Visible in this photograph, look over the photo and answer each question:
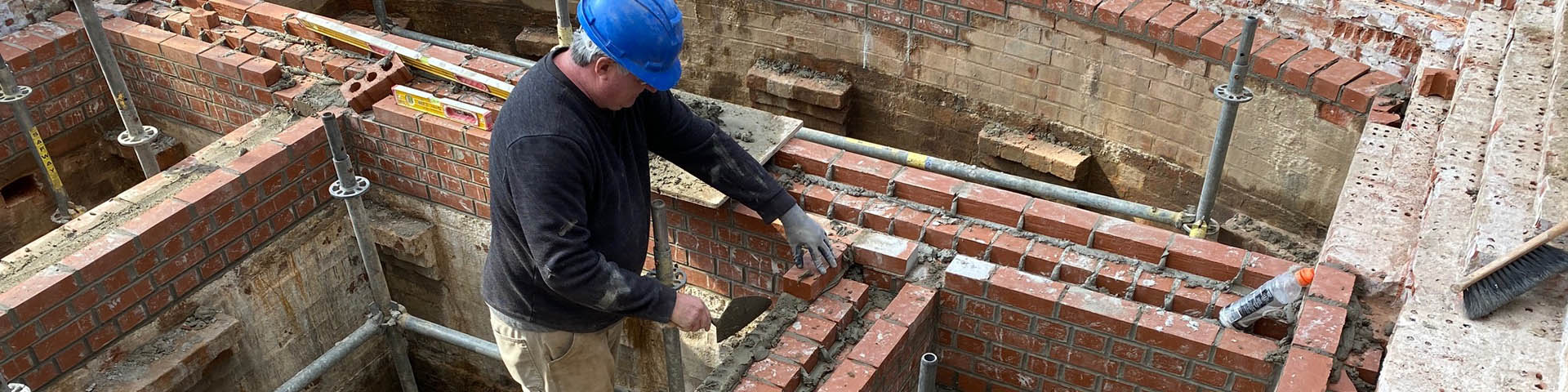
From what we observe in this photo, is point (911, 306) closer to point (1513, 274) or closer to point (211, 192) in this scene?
point (1513, 274)

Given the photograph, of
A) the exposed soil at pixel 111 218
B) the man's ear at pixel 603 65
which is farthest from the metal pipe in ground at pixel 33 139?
the man's ear at pixel 603 65

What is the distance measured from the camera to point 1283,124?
538 cm

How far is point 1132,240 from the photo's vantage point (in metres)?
3.90

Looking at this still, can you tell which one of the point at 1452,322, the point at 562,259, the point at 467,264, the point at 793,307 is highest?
the point at 562,259

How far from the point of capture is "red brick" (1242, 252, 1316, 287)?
3713 mm

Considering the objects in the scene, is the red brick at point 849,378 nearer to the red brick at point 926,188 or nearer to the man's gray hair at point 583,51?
the red brick at point 926,188

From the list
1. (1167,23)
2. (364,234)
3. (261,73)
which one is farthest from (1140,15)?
(261,73)

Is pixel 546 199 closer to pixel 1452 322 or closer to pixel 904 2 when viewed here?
pixel 1452 322

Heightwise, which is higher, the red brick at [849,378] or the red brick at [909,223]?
the red brick at [909,223]

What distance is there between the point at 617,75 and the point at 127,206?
2679mm

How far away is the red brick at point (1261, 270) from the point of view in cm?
371

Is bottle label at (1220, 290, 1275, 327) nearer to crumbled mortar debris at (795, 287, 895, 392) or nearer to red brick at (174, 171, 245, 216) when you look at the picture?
crumbled mortar debris at (795, 287, 895, 392)

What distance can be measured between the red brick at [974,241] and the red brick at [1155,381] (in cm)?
65

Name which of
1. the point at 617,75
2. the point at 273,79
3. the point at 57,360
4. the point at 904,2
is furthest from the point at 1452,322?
the point at 273,79
